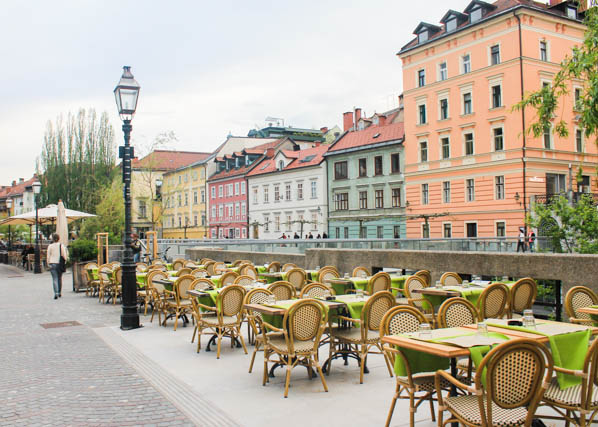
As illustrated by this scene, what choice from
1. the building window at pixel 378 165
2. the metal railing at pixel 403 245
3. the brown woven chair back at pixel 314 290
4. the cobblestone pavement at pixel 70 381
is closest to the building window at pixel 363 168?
the building window at pixel 378 165

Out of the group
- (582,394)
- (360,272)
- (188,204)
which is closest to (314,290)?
(360,272)

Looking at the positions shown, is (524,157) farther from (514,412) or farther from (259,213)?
(514,412)

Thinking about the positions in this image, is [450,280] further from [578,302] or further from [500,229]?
[500,229]

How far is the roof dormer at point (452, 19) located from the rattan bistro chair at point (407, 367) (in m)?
41.2

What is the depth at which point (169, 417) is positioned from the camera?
609 cm

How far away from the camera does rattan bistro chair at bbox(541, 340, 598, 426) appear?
177 inches

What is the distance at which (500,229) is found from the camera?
3959 cm

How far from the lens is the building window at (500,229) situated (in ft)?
129

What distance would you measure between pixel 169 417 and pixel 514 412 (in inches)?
133

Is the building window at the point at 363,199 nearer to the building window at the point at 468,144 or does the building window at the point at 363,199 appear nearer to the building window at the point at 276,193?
the building window at the point at 468,144

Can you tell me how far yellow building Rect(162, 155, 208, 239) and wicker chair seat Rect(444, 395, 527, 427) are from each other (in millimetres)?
68563

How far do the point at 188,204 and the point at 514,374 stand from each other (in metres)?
76.1

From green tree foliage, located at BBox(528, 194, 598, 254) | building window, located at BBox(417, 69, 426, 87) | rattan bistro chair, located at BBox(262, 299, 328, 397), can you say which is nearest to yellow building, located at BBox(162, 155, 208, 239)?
building window, located at BBox(417, 69, 426, 87)

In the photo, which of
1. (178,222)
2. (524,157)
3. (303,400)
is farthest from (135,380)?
(178,222)
